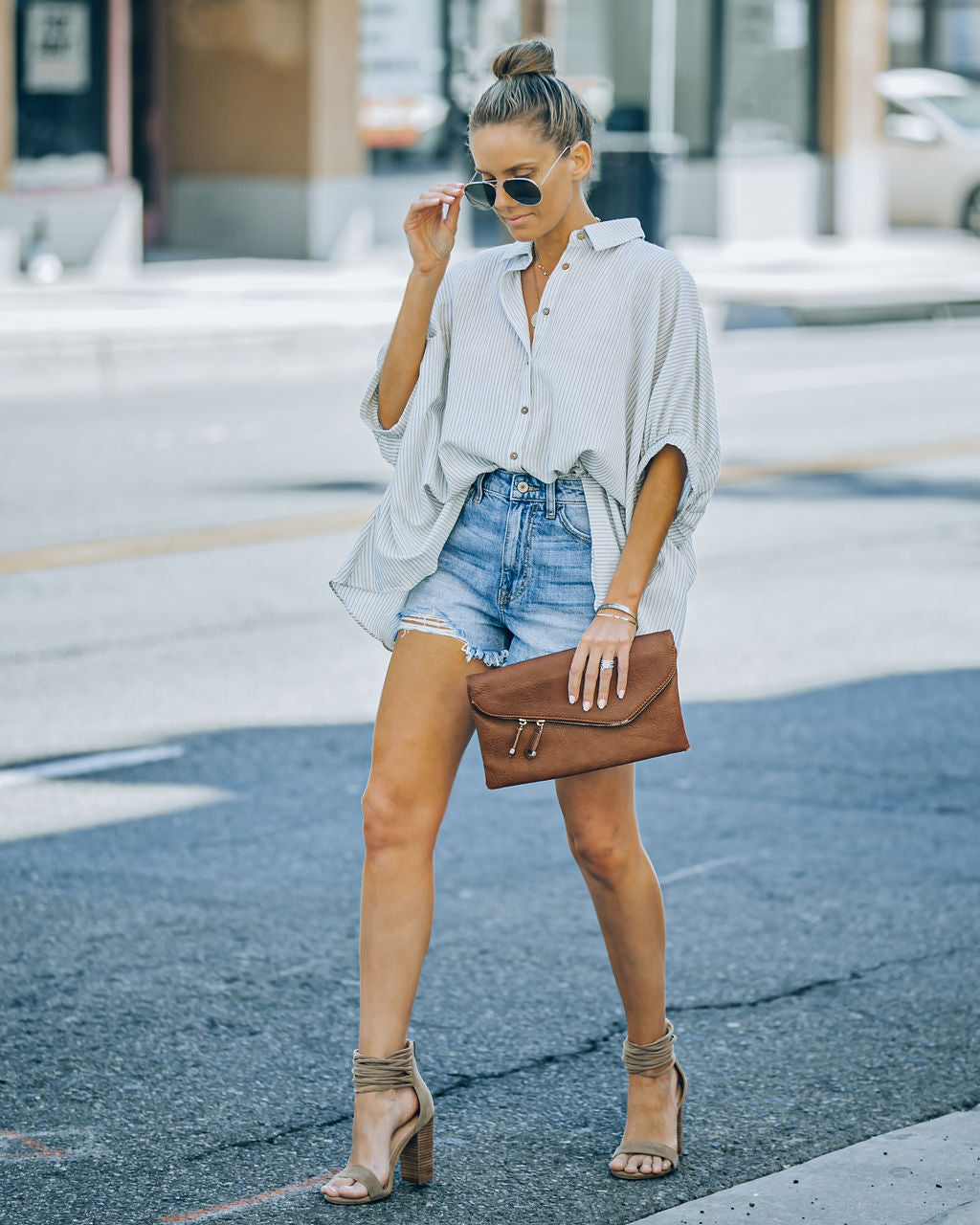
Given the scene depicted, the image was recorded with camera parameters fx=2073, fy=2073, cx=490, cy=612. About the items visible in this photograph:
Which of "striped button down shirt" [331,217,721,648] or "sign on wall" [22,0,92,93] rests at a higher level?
"sign on wall" [22,0,92,93]

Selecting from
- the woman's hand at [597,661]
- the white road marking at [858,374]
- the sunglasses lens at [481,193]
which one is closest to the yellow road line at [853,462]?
the white road marking at [858,374]

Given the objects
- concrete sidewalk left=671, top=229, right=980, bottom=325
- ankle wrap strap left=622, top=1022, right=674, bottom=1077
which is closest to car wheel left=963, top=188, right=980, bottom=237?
concrete sidewalk left=671, top=229, right=980, bottom=325

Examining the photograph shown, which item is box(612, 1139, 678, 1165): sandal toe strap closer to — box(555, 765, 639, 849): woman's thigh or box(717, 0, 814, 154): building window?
box(555, 765, 639, 849): woman's thigh

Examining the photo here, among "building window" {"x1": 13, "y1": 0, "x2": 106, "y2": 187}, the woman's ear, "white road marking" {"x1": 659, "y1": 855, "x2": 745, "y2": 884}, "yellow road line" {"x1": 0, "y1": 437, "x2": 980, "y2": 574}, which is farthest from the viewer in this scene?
"building window" {"x1": 13, "y1": 0, "x2": 106, "y2": 187}

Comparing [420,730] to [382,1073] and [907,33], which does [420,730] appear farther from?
[907,33]

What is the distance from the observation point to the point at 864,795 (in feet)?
19.7

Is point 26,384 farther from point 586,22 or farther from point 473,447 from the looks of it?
point 586,22

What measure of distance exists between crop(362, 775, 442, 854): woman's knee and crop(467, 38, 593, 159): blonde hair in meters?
1.12

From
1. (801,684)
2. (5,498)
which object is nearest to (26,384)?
(5,498)

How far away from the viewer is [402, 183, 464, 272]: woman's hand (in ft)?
11.7

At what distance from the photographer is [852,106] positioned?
1121 inches

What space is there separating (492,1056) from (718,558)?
559cm

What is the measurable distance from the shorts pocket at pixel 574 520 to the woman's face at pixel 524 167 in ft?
1.53

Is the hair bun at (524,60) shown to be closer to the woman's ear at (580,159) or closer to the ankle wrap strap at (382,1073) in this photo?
the woman's ear at (580,159)
